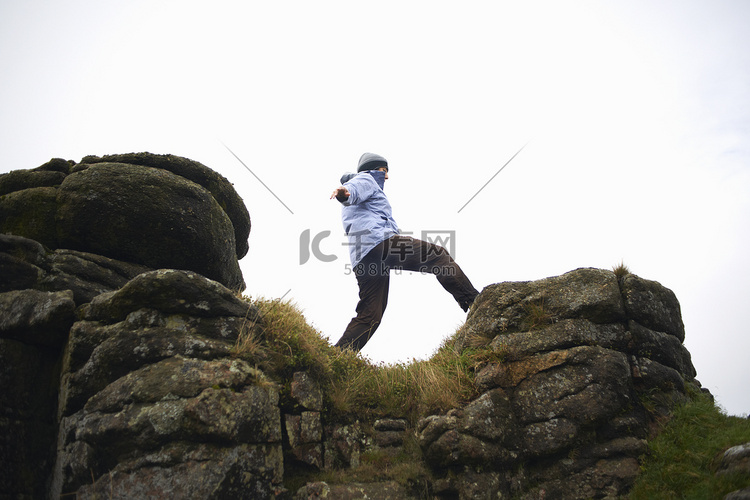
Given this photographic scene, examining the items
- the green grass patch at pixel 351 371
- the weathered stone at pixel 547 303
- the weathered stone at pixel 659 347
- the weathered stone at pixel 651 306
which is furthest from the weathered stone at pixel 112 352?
the weathered stone at pixel 651 306

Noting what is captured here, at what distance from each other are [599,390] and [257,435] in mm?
4425

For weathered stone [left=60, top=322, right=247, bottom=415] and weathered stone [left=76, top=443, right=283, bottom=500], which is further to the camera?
weathered stone [left=60, top=322, right=247, bottom=415]

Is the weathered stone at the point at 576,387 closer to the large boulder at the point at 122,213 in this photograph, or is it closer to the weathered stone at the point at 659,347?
the weathered stone at the point at 659,347

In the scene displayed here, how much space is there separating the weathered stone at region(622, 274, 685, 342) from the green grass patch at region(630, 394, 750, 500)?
1270 millimetres

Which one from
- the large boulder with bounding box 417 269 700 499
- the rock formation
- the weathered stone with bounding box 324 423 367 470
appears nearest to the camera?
the rock formation

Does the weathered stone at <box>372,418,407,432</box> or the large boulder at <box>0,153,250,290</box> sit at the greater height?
the large boulder at <box>0,153,250,290</box>

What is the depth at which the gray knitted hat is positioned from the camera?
10414 mm

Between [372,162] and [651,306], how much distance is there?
19.9 feet

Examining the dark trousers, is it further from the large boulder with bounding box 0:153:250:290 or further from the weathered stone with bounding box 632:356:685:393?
the weathered stone with bounding box 632:356:685:393

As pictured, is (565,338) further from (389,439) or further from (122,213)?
(122,213)

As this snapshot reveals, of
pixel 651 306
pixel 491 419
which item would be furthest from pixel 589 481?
pixel 651 306

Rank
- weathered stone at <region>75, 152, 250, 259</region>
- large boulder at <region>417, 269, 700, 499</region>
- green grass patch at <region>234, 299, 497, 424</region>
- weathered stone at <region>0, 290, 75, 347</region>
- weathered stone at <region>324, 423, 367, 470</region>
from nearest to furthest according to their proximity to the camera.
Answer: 1. weathered stone at <region>0, 290, 75, 347</region>
2. large boulder at <region>417, 269, 700, 499</region>
3. weathered stone at <region>324, 423, 367, 470</region>
4. green grass patch at <region>234, 299, 497, 424</region>
5. weathered stone at <region>75, 152, 250, 259</region>

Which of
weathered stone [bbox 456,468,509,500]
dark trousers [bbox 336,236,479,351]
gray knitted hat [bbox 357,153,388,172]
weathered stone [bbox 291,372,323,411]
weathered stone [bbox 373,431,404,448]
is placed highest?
gray knitted hat [bbox 357,153,388,172]

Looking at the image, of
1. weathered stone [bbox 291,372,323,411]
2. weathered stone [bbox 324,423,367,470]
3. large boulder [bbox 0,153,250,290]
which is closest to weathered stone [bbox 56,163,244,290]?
large boulder [bbox 0,153,250,290]
